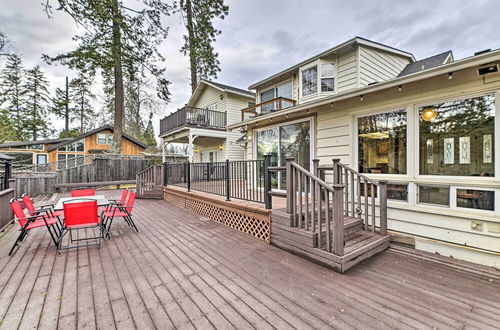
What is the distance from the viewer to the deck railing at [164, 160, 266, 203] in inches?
187

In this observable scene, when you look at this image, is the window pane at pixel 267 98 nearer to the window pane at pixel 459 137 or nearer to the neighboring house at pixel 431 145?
the neighboring house at pixel 431 145

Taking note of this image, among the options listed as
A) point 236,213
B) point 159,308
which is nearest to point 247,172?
point 236,213

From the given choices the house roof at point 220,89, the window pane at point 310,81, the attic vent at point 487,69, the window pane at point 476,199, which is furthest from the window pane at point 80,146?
the attic vent at point 487,69

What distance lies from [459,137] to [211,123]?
10.5 m

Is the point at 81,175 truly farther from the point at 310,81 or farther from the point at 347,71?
the point at 347,71

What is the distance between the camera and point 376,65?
26.3 feet

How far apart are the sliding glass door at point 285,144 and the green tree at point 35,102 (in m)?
28.1

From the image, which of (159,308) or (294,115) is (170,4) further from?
(159,308)

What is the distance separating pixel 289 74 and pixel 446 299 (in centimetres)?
883

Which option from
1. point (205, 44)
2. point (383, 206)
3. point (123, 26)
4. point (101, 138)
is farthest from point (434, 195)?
point (101, 138)

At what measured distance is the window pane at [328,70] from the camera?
8047 mm

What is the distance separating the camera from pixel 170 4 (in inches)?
199

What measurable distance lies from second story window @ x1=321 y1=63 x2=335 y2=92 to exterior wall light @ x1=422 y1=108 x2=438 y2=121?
462 centimetres

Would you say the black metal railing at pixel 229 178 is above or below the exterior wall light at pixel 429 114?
below
